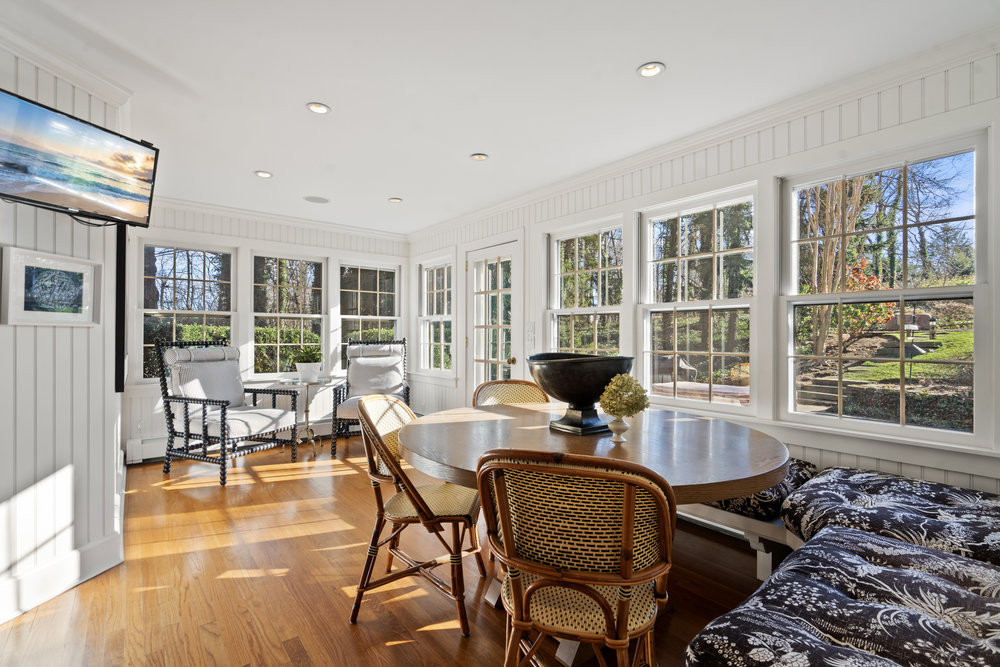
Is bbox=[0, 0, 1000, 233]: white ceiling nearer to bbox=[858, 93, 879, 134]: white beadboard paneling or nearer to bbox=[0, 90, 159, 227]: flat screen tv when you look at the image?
bbox=[858, 93, 879, 134]: white beadboard paneling

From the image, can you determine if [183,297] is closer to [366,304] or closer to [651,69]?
[366,304]

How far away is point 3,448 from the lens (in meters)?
2.12

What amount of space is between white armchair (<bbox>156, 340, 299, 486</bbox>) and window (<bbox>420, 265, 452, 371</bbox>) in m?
1.98

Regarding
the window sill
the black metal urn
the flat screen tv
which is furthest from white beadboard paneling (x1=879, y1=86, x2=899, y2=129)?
the window sill

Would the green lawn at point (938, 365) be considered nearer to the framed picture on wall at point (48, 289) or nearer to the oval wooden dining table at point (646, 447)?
the oval wooden dining table at point (646, 447)

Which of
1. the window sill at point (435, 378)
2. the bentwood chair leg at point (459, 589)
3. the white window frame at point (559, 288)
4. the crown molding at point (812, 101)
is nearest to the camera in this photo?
the bentwood chair leg at point (459, 589)

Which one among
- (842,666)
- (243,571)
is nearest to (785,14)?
(842,666)

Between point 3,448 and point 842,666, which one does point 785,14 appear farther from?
point 3,448

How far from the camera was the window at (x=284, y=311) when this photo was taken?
220 inches

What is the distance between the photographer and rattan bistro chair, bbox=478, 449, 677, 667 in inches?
47.8

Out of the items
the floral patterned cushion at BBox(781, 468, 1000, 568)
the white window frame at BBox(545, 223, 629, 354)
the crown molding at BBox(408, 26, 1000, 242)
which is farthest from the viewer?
the white window frame at BBox(545, 223, 629, 354)

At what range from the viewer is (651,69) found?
252 cm

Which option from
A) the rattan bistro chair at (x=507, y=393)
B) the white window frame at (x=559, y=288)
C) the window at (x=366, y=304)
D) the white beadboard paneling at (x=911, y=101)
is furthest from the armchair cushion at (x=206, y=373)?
the white beadboard paneling at (x=911, y=101)

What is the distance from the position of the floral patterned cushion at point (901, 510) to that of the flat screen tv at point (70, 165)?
3.57 m
